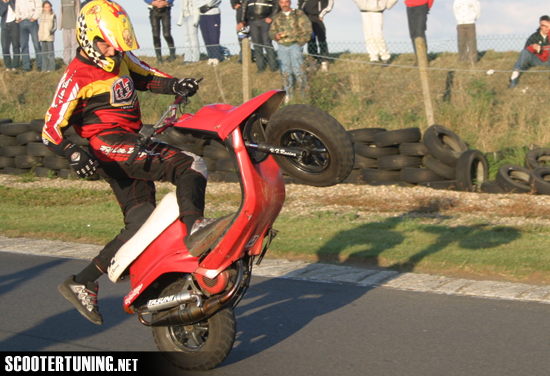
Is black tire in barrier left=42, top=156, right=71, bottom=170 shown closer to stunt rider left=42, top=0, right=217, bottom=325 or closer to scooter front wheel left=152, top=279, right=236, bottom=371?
stunt rider left=42, top=0, right=217, bottom=325

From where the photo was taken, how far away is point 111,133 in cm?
432

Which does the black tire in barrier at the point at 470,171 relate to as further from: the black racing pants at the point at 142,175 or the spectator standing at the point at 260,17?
the black racing pants at the point at 142,175

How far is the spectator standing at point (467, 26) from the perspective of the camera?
1403cm

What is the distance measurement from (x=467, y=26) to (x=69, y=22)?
8588mm

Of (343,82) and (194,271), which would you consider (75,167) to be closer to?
(194,271)

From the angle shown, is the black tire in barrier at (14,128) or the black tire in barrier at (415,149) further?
the black tire in barrier at (14,128)

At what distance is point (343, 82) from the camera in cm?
1327

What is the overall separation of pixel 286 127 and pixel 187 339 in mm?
1327

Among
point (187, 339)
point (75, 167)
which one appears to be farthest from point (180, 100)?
point (187, 339)

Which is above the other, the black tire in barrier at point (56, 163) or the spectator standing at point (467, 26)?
the spectator standing at point (467, 26)

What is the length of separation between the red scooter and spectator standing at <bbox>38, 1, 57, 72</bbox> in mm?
14290

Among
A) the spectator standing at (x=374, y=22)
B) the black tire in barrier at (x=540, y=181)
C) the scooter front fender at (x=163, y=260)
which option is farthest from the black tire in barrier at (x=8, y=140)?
the scooter front fender at (x=163, y=260)

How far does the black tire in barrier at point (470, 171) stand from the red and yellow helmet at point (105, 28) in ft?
20.9

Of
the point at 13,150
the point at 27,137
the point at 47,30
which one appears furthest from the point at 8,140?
the point at 47,30
